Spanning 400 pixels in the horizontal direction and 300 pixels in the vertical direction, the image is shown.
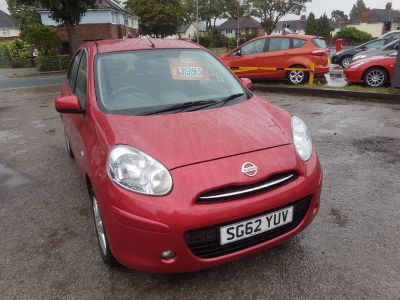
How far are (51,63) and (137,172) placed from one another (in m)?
28.0

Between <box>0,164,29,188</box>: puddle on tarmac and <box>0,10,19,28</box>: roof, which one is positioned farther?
<box>0,10,19,28</box>: roof

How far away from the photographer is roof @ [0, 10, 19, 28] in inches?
2339

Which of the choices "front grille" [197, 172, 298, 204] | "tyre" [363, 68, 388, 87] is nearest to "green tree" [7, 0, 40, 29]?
"tyre" [363, 68, 388, 87]

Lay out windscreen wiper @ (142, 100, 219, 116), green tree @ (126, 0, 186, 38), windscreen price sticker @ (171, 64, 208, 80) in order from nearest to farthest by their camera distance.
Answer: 1. windscreen wiper @ (142, 100, 219, 116)
2. windscreen price sticker @ (171, 64, 208, 80)
3. green tree @ (126, 0, 186, 38)

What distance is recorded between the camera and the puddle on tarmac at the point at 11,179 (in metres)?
4.30

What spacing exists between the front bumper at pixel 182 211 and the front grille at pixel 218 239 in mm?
27

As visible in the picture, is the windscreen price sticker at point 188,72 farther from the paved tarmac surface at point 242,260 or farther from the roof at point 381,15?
the roof at point 381,15

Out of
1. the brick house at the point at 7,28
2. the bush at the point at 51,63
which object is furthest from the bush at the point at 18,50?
the brick house at the point at 7,28

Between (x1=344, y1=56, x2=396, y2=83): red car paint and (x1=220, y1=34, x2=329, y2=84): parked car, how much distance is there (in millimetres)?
1134

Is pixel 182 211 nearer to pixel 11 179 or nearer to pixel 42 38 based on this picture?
pixel 11 179

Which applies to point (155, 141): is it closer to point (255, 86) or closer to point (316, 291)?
point (316, 291)

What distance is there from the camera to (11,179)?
4.47 m

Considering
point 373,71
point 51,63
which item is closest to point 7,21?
point 51,63

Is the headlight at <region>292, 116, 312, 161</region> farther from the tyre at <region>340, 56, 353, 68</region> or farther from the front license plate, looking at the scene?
the tyre at <region>340, 56, 353, 68</region>
